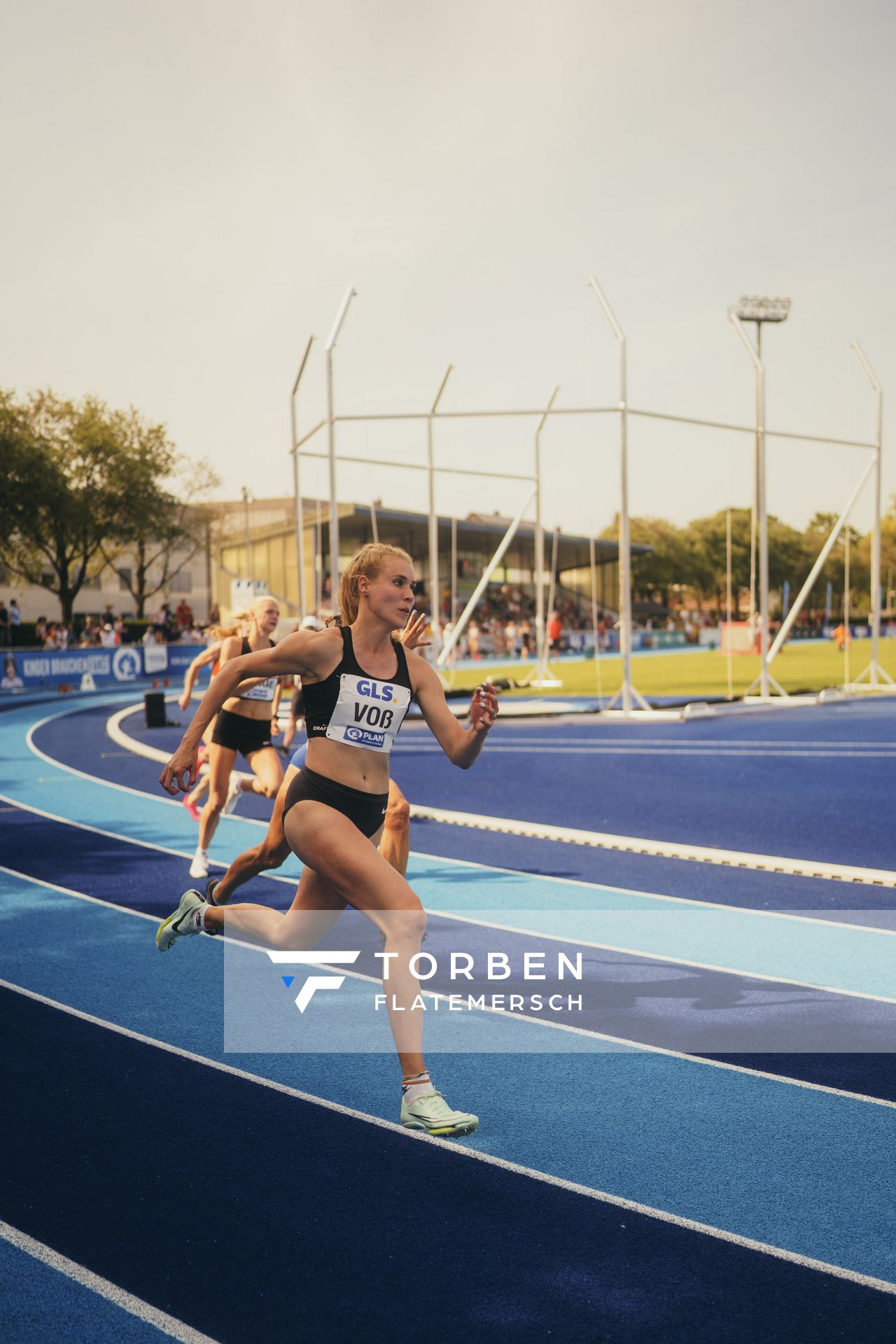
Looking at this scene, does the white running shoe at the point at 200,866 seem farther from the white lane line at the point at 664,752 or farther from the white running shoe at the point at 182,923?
the white lane line at the point at 664,752

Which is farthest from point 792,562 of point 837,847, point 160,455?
point 837,847

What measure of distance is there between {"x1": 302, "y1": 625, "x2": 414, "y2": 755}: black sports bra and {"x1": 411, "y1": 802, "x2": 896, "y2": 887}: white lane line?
533 cm

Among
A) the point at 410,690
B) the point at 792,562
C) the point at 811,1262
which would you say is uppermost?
the point at 792,562

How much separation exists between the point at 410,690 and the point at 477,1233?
6.57 ft

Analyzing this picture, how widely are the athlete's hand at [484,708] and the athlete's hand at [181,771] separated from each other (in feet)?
3.64

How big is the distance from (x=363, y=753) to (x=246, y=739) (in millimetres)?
4480

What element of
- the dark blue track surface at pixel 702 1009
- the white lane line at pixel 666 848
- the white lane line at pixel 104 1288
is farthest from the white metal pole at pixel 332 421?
the white lane line at pixel 104 1288

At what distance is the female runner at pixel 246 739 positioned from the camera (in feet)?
28.5

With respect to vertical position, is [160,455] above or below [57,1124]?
above

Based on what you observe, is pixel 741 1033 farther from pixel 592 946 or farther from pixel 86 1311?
pixel 86 1311

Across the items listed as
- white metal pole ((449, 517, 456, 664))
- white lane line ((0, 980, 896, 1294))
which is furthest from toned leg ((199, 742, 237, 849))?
white metal pole ((449, 517, 456, 664))

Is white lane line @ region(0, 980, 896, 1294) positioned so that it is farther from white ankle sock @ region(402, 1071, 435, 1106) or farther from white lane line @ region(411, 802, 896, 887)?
white lane line @ region(411, 802, 896, 887)

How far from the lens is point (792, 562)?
11162 cm

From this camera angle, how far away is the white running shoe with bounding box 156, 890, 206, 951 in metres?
5.42
